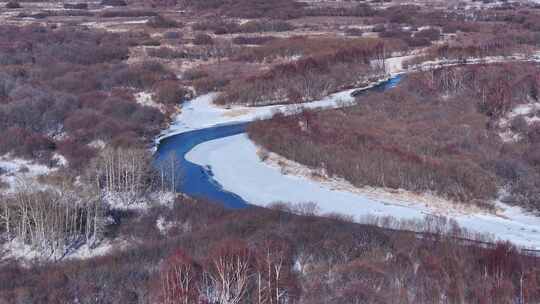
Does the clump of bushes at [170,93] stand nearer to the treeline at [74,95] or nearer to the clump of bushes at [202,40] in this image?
the treeline at [74,95]

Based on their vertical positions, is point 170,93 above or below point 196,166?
above

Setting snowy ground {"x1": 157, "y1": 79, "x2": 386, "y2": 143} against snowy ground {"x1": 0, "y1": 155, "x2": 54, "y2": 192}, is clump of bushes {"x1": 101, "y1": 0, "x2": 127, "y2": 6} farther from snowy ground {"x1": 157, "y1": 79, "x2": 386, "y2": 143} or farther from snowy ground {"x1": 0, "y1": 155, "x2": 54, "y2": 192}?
snowy ground {"x1": 0, "y1": 155, "x2": 54, "y2": 192}

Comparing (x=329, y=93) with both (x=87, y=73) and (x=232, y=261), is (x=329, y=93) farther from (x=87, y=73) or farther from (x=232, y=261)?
(x=232, y=261)

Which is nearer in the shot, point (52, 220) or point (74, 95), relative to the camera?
point (52, 220)

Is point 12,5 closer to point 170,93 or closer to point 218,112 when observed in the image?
point 170,93

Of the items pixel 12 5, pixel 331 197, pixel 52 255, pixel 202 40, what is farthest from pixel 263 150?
pixel 12 5

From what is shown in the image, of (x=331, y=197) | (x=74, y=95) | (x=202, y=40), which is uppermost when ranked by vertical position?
(x=202, y=40)
